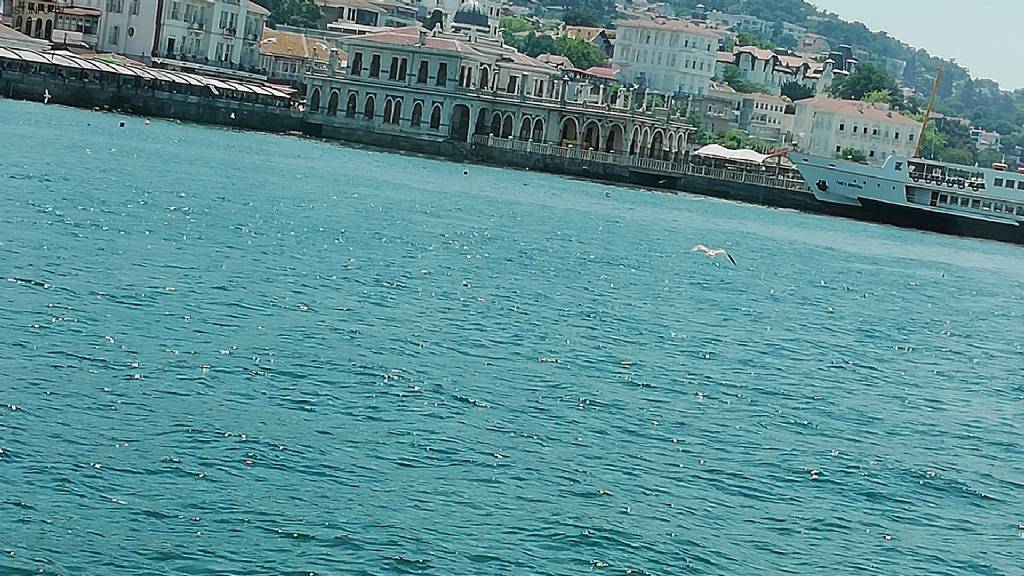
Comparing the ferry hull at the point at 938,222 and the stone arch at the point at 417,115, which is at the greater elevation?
the stone arch at the point at 417,115

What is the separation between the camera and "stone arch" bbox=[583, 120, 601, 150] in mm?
112562

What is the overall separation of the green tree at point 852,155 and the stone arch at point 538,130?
51.3m

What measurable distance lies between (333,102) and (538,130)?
516 inches

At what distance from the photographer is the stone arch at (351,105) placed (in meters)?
112

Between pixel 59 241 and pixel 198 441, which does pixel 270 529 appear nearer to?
pixel 198 441

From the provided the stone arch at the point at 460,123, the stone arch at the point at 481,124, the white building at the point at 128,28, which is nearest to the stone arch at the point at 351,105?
the stone arch at the point at 460,123

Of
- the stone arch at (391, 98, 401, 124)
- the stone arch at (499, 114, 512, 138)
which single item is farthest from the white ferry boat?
the stone arch at (391, 98, 401, 124)

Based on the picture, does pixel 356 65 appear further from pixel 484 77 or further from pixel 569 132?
pixel 569 132

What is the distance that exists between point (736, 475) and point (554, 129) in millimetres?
88627

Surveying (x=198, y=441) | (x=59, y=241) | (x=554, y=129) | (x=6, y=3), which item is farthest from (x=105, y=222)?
(x=6, y=3)

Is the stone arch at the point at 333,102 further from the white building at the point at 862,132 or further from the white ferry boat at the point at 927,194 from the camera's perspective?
the white building at the point at 862,132

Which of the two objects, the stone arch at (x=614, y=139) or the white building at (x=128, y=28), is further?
the white building at (x=128, y=28)

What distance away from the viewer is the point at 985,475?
2575 cm

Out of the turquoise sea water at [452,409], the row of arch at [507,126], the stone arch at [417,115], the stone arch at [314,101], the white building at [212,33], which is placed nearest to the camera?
the turquoise sea water at [452,409]
